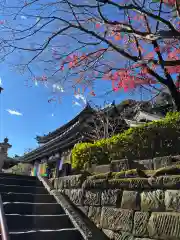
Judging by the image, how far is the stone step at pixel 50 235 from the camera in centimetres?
361

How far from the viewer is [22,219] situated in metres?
4.24

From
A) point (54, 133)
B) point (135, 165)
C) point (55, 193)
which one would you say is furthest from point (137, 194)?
point (54, 133)

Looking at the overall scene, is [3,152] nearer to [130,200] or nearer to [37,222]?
[37,222]

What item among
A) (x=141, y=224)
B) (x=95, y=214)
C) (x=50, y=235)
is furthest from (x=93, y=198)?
(x=141, y=224)

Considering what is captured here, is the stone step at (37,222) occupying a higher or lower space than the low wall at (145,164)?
lower

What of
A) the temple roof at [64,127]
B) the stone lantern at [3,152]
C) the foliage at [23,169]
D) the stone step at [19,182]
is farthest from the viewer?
the foliage at [23,169]

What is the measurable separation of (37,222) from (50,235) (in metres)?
0.57

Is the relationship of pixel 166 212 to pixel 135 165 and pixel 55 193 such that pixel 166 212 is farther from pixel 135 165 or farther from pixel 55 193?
pixel 55 193

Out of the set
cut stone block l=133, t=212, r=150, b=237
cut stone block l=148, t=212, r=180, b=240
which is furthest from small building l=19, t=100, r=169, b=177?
cut stone block l=148, t=212, r=180, b=240

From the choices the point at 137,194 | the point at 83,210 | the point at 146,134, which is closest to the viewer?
the point at 137,194

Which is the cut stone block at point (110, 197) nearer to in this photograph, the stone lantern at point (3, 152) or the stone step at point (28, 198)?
the stone step at point (28, 198)

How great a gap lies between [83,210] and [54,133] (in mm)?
24378

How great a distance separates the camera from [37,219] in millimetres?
4363

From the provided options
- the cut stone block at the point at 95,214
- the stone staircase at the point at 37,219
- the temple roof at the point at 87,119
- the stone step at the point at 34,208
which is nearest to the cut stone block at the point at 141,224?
the cut stone block at the point at 95,214
